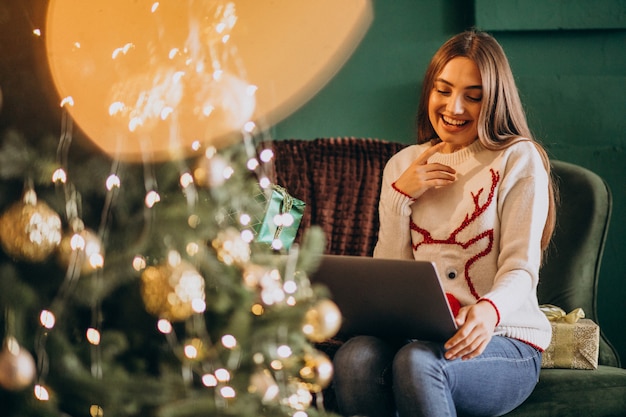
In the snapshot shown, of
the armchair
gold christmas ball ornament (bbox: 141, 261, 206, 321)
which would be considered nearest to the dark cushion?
the armchair

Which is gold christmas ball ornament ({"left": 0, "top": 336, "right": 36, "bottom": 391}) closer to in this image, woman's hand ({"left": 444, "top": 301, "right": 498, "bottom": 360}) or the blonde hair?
woman's hand ({"left": 444, "top": 301, "right": 498, "bottom": 360})

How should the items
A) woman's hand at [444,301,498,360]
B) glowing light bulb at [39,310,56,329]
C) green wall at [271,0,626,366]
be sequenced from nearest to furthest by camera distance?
glowing light bulb at [39,310,56,329] < woman's hand at [444,301,498,360] < green wall at [271,0,626,366]

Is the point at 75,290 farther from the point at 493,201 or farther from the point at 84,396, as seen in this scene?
the point at 493,201

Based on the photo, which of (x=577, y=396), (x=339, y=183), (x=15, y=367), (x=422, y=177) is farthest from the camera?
(x=339, y=183)

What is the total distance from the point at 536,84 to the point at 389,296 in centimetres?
131

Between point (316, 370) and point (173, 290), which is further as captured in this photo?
point (316, 370)

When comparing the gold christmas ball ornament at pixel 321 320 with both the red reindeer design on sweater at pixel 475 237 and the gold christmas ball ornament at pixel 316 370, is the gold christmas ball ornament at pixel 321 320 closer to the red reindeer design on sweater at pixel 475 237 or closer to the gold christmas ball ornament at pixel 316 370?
the gold christmas ball ornament at pixel 316 370

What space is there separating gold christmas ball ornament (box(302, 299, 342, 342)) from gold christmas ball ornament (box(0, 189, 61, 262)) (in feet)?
1.28

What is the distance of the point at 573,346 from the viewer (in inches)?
62.8

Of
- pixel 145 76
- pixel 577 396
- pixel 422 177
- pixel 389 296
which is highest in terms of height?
pixel 145 76

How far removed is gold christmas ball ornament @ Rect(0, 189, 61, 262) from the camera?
1057 mm

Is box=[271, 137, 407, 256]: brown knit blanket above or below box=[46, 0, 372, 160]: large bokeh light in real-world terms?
below

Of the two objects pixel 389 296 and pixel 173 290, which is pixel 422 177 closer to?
pixel 389 296

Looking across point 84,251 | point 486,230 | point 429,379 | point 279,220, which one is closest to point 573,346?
point 486,230
